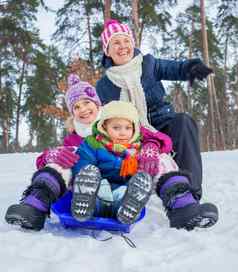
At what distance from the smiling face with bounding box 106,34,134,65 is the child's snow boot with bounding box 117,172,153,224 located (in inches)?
56.4

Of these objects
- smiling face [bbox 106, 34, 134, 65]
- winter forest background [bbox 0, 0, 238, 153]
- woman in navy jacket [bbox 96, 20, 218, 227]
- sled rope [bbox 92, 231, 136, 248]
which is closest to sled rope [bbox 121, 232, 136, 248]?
sled rope [bbox 92, 231, 136, 248]

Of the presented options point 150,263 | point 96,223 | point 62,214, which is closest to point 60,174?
point 62,214

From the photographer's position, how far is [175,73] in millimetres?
3346

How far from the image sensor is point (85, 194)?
2.21 metres

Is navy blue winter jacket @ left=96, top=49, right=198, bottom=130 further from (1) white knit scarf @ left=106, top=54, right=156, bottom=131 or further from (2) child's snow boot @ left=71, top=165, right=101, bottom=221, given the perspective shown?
(2) child's snow boot @ left=71, top=165, right=101, bottom=221

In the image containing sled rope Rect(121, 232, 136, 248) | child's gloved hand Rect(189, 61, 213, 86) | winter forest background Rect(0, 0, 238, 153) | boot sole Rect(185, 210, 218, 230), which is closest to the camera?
sled rope Rect(121, 232, 136, 248)

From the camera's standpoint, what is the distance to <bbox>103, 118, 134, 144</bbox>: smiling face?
268cm

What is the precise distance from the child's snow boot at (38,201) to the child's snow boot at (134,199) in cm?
40

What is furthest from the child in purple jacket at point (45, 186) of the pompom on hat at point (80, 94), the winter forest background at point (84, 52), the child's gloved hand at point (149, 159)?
the winter forest background at point (84, 52)

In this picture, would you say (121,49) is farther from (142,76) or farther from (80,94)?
(80,94)

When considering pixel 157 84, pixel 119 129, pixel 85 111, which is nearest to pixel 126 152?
pixel 119 129

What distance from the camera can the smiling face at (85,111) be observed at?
3272 millimetres

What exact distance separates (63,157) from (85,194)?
0.40 meters

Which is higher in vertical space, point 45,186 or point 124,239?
point 45,186
